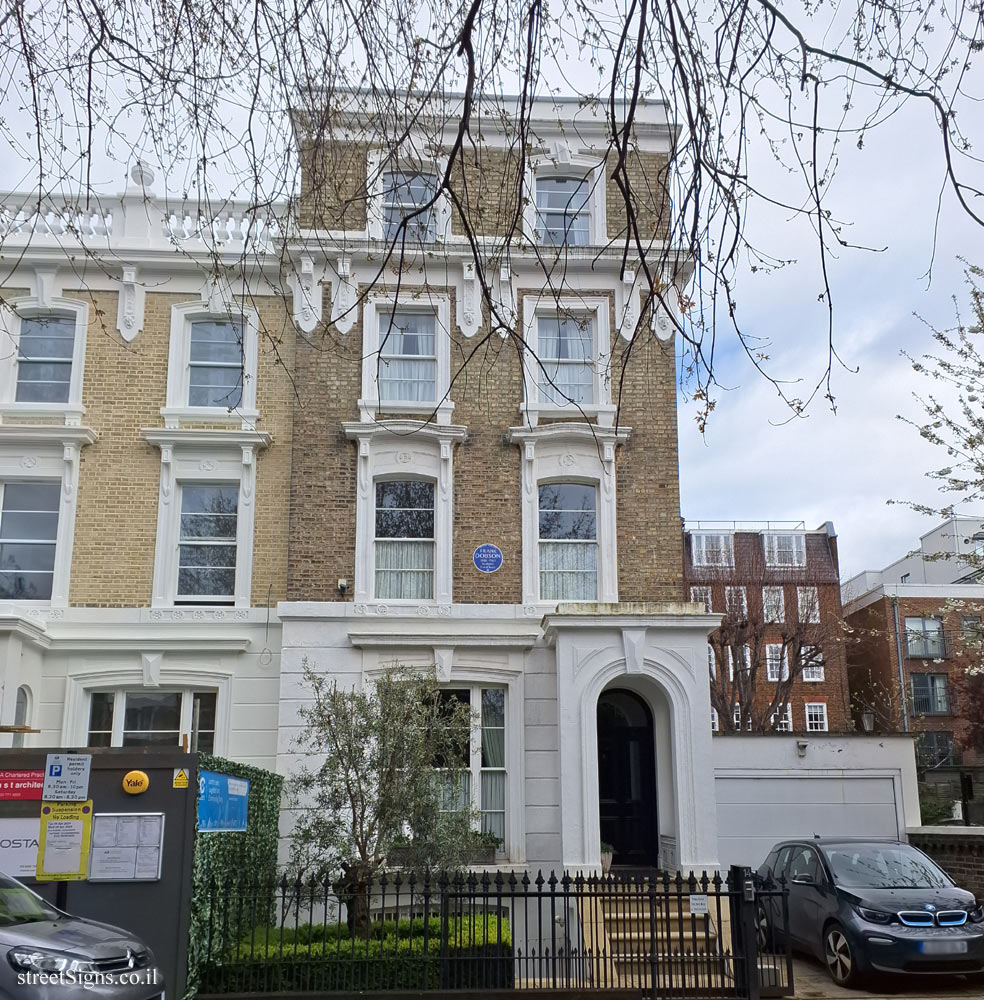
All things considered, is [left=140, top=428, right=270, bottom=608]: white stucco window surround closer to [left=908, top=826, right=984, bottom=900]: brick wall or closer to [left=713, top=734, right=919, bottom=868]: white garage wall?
[left=713, top=734, right=919, bottom=868]: white garage wall

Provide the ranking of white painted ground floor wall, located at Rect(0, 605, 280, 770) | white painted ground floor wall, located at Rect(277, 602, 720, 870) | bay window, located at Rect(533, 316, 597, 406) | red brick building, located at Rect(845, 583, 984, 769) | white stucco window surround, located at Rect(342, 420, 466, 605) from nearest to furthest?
white painted ground floor wall, located at Rect(277, 602, 720, 870) → white painted ground floor wall, located at Rect(0, 605, 280, 770) → white stucco window surround, located at Rect(342, 420, 466, 605) → bay window, located at Rect(533, 316, 597, 406) → red brick building, located at Rect(845, 583, 984, 769)

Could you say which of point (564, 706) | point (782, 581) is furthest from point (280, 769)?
point (782, 581)

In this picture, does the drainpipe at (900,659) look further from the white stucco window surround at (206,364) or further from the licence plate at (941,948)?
the white stucco window surround at (206,364)

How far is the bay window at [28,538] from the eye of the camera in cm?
1794

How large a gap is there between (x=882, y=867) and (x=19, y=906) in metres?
11.2

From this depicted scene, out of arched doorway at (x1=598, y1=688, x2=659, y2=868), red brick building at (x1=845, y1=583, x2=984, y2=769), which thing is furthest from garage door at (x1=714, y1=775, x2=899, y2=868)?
red brick building at (x1=845, y1=583, x2=984, y2=769)

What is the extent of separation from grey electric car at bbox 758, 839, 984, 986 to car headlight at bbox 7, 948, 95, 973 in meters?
7.38

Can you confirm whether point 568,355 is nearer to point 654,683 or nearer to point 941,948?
point 654,683

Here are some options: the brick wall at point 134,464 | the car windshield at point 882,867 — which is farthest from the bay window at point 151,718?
the car windshield at point 882,867

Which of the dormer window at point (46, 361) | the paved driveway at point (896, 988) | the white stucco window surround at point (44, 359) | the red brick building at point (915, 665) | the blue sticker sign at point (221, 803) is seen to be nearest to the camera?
the blue sticker sign at point (221, 803)

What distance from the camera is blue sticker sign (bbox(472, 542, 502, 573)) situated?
58.9 ft

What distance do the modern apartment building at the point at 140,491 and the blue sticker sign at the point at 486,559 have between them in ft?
10.5

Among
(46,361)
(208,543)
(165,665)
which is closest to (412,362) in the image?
(208,543)

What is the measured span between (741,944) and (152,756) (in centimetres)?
664
